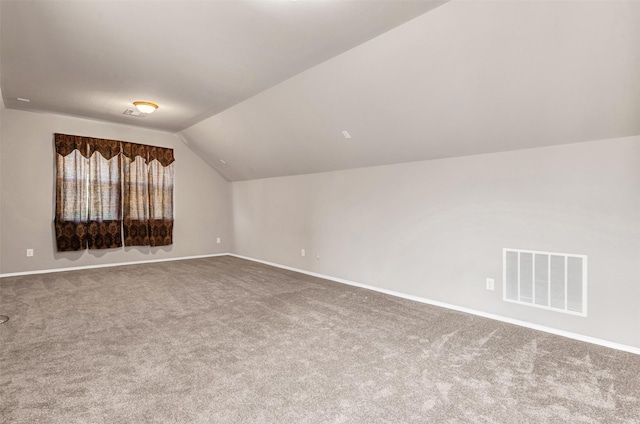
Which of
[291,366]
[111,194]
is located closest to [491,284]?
[291,366]

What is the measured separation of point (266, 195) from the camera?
659cm

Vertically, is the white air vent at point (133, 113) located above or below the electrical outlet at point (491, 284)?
above

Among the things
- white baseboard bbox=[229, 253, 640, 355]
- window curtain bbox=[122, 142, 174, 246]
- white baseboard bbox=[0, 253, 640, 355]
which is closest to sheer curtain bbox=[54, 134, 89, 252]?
white baseboard bbox=[0, 253, 640, 355]

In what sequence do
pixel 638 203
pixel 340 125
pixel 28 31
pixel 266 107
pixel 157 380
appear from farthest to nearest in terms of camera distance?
pixel 266 107, pixel 340 125, pixel 28 31, pixel 638 203, pixel 157 380

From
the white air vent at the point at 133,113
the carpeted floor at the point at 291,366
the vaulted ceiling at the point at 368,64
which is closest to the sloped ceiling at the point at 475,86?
the vaulted ceiling at the point at 368,64

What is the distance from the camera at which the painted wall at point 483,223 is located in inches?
105

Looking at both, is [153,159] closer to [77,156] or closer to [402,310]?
[77,156]

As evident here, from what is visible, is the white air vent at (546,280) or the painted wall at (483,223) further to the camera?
the white air vent at (546,280)

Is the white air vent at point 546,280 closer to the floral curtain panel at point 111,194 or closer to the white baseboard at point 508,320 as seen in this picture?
the white baseboard at point 508,320

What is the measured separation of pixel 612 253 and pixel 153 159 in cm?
702

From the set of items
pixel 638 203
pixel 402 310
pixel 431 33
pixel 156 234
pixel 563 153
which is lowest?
pixel 402 310

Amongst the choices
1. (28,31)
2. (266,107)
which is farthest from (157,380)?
(266,107)

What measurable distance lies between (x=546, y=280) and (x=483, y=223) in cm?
76

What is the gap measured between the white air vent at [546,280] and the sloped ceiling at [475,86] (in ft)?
3.47
